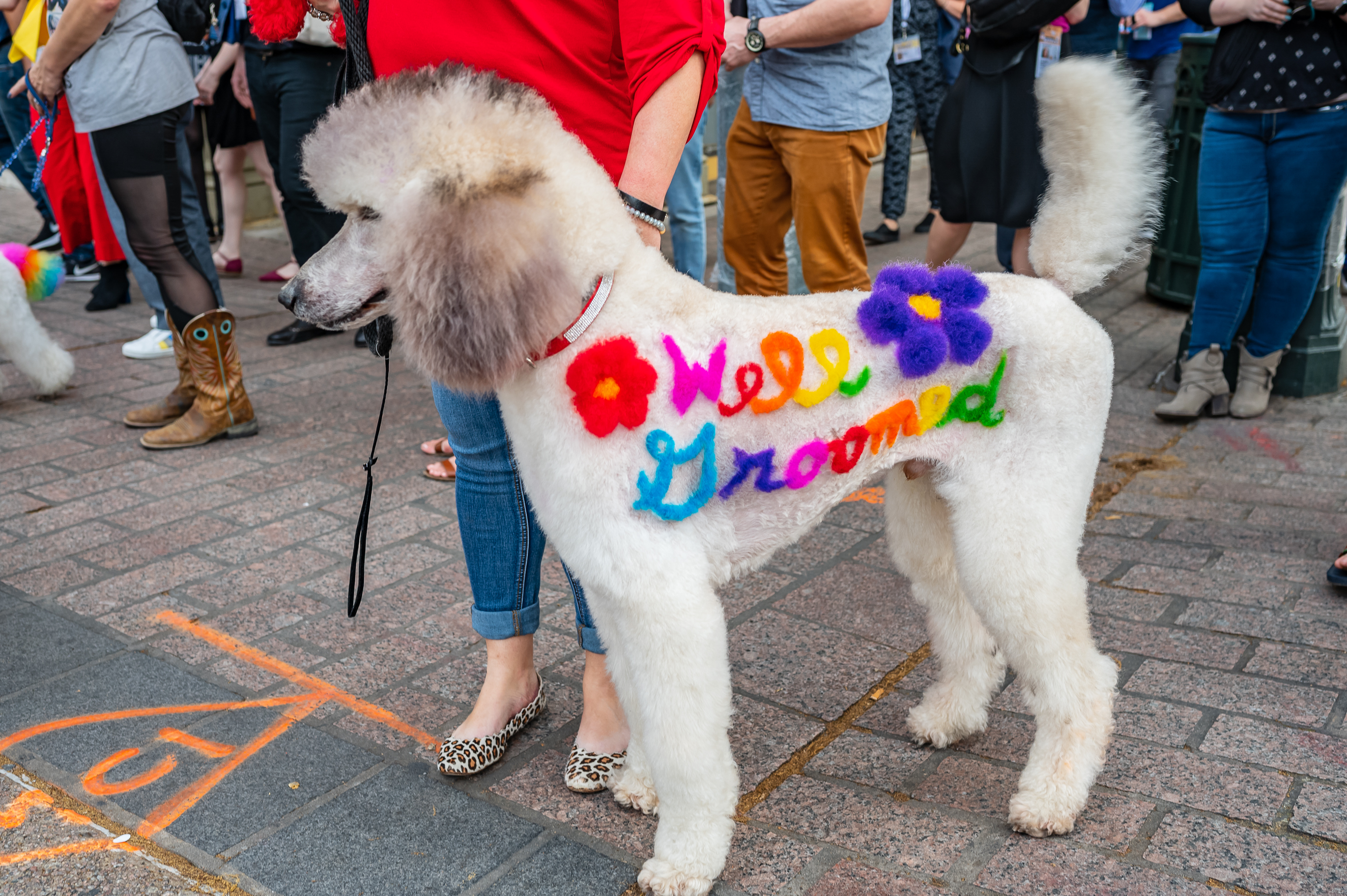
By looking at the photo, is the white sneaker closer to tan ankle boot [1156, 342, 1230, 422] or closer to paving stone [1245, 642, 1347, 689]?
tan ankle boot [1156, 342, 1230, 422]

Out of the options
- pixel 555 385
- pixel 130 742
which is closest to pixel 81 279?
pixel 130 742

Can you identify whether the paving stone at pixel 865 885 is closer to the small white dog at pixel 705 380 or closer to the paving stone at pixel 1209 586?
the small white dog at pixel 705 380

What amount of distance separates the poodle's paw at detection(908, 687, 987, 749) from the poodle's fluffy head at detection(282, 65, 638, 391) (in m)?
1.35

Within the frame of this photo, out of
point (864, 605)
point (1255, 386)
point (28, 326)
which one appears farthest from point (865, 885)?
point (28, 326)

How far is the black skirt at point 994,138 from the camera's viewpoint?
4.23 meters

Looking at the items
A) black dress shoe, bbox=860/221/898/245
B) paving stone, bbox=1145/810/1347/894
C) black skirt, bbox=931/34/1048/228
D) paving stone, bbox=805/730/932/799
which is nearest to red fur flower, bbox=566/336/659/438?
paving stone, bbox=805/730/932/799

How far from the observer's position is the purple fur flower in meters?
2.06

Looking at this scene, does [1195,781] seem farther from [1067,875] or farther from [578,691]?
[578,691]

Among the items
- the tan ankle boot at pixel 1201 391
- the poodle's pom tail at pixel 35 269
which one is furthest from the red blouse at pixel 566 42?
the poodle's pom tail at pixel 35 269

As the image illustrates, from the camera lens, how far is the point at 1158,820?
226 cm

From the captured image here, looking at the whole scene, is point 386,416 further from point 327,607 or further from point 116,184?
point 327,607

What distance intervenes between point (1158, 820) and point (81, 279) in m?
7.97

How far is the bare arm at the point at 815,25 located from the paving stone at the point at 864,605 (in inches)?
71.2

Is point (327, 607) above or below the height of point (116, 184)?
below
